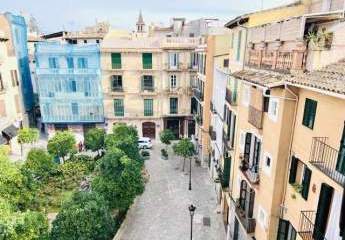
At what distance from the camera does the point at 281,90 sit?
10648mm

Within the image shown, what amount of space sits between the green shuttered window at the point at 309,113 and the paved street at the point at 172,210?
1217cm

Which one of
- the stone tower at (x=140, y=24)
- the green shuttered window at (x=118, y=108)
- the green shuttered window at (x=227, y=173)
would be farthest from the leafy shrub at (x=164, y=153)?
the stone tower at (x=140, y=24)

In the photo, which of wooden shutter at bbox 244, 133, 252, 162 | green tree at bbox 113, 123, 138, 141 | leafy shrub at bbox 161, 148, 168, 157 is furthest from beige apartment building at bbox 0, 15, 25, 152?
wooden shutter at bbox 244, 133, 252, 162

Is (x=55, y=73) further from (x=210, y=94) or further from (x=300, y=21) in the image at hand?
(x=300, y=21)

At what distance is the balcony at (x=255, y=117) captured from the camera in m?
12.6

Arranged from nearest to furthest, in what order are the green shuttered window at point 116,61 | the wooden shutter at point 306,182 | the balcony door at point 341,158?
the balcony door at point 341,158
the wooden shutter at point 306,182
the green shuttered window at point 116,61

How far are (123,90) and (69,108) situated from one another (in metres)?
7.39

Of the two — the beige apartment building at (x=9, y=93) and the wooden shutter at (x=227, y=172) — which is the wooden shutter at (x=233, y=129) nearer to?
the wooden shutter at (x=227, y=172)

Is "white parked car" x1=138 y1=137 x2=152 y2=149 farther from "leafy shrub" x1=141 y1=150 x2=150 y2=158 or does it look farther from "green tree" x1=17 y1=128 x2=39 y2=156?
"green tree" x1=17 y1=128 x2=39 y2=156

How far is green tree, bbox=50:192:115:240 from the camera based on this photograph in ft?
49.1

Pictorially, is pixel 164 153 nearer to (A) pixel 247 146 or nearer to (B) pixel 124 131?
(B) pixel 124 131

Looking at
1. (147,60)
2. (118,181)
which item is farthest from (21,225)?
(147,60)

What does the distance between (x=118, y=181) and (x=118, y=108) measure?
1957cm

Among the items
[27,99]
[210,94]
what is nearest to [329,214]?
[210,94]
